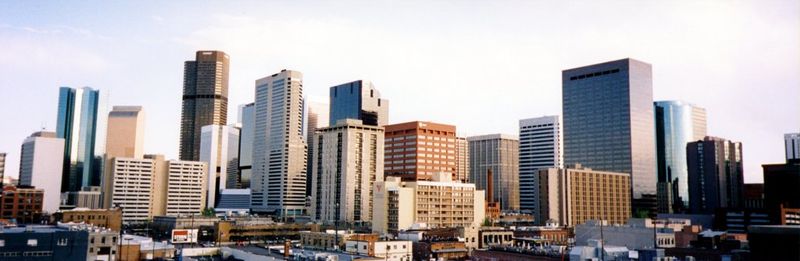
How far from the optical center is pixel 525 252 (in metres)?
112

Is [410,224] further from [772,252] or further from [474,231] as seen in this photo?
[772,252]

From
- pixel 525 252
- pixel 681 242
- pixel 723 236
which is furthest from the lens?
pixel 681 242

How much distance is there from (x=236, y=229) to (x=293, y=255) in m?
87.6

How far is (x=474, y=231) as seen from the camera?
166375 millimetres

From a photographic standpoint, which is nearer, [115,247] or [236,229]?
[115,247]

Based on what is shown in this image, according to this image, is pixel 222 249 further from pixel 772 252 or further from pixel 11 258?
pixel 772 252

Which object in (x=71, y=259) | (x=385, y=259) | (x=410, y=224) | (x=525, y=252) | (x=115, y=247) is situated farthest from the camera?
(x=410, y=224)

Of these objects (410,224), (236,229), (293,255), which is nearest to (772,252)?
(293,255)

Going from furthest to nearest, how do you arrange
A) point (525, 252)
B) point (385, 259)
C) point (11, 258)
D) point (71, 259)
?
point (385, 259), point (525, 252), point (71, 259), point (11, 258)

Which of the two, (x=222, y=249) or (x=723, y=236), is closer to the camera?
(x=222, y=249)

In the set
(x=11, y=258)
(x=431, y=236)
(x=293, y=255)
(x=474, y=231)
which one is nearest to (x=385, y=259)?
(x=293, y=255)

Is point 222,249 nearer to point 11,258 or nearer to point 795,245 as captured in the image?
point 11,258

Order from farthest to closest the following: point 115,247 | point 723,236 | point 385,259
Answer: point 723,236
point 385,259
point 115,247

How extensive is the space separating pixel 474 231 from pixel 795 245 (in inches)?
3735
